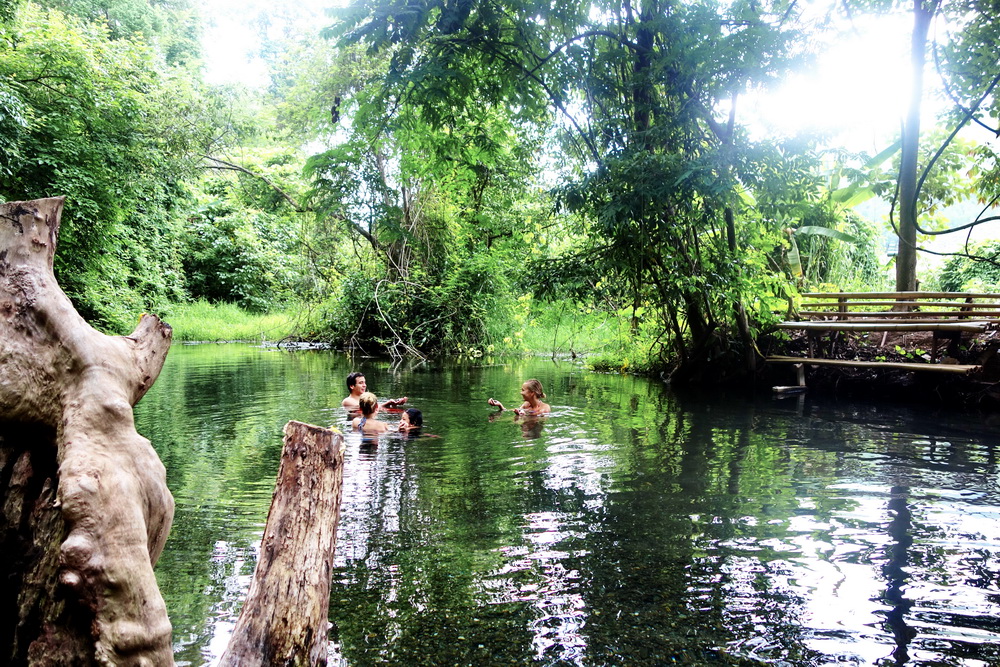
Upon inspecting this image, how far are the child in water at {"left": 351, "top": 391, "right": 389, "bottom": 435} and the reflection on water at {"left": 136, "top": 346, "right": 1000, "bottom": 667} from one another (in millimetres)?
463

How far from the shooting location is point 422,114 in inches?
431

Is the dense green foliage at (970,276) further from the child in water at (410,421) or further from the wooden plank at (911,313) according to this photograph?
the child in water at (410,421)

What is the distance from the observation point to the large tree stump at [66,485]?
7.36 feet

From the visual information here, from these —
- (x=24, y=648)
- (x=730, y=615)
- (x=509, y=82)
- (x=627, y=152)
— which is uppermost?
(x=509, y=82)

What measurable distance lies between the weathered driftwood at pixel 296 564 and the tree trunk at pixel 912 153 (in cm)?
339

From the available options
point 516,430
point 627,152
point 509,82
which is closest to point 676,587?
point 516,430

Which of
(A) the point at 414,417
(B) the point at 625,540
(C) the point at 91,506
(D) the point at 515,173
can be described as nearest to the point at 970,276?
(D) the point at 515,173

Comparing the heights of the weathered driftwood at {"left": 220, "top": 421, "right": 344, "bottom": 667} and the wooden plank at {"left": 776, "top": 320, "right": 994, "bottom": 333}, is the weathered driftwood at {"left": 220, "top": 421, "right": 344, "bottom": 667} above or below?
below

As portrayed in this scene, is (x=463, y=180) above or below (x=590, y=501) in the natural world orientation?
above

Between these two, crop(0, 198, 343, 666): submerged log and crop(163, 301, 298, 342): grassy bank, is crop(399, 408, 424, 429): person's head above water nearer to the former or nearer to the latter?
crop(0, 198, 343, 666): submerged log

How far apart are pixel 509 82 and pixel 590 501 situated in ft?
27.9

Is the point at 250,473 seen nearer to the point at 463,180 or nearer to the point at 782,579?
the point at 782,579

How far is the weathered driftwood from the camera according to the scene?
8.87ft

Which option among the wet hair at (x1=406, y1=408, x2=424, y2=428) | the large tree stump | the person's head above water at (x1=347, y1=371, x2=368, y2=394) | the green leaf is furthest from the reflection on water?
the green leaf
